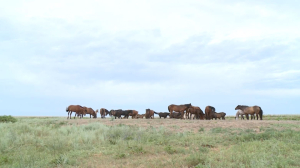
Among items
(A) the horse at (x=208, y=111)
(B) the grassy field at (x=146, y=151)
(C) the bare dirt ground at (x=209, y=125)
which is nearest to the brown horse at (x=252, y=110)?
(A) the horse at (x=208, y=111)

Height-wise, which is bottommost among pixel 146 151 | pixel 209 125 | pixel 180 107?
→ pixel 146 151

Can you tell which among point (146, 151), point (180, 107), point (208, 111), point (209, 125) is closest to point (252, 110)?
point (208, 111)

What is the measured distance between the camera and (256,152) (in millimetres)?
8672

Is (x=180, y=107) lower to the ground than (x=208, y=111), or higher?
higher

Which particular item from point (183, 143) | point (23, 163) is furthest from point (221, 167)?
point (23, 163)

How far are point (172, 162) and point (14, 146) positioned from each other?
7862 millimetres

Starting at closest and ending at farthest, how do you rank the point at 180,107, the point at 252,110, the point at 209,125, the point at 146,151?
the point at 146,151
the point at 209,125
the point at 252,110
the point at 180,107

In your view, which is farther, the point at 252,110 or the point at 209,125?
the point at 252,110

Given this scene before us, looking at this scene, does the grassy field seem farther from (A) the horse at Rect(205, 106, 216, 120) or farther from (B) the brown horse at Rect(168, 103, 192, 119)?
(B) the brown horse at Rect(168, 103, 192, 119)

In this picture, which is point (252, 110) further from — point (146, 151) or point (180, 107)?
point (146, 151)

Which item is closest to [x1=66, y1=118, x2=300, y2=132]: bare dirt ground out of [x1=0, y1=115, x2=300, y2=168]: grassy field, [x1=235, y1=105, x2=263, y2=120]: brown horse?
[x1=0, y1=115, x2=300, y2=168]: grassy field

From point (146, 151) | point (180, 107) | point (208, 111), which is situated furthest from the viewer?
point (180, 107)

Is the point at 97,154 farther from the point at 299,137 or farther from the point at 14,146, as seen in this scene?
the point at 299,137

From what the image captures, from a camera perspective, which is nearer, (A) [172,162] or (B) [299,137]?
(A) [172,162]
